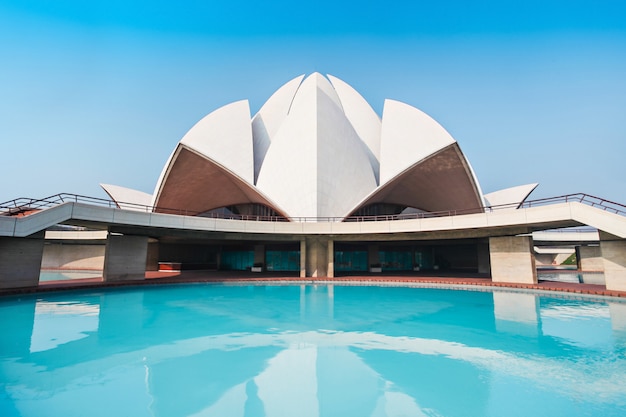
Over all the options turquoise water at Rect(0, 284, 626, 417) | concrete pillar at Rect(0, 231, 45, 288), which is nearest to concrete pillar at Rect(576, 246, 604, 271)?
turquoise water at Rect(0, 284, 626, 417)

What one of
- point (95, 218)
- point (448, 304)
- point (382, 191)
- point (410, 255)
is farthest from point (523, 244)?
point (95, 218)

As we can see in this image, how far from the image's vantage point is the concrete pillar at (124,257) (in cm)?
1820

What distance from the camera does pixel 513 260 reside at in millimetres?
18188

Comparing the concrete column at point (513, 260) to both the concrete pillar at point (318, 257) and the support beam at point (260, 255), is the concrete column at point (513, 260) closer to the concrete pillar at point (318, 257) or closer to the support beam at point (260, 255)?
the concrete pillar at point (318, 257)

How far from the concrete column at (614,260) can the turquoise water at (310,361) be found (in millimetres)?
3777

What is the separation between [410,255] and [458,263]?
6.03 metres

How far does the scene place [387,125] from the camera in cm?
2962

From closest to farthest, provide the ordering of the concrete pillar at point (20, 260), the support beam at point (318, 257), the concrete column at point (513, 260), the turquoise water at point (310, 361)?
1. the turquoise water at point (310, 361)
2. the concrete pillar at point (20, 260)
3. the concrete column at point (513, 260)
4. the support beam at point (318, 257)

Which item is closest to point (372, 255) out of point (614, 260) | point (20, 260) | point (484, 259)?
point (484, 259)

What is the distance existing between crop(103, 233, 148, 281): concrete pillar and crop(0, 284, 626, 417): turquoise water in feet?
22.5

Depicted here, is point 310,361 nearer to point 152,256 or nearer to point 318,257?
point 318,257

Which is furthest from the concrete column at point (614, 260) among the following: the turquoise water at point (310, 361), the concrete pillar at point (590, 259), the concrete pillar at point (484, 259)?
the concrete pillar at point (590, 259)

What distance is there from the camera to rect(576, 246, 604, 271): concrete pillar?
108 ft

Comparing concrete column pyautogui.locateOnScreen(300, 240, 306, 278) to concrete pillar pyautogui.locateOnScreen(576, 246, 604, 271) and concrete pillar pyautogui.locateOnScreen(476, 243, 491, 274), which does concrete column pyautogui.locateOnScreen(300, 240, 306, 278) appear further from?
concrete pillar pyautogui.locateOnScreen(576, 246, 604, 271)
